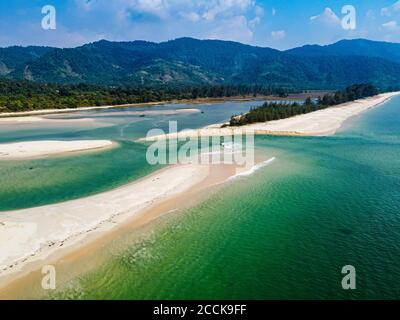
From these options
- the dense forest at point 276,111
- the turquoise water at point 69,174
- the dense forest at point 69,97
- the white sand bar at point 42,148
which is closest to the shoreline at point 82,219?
the turquoise water at point 69,174

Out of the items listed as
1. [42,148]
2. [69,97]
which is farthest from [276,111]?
[69,97]

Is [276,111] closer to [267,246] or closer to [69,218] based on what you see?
[267,246]

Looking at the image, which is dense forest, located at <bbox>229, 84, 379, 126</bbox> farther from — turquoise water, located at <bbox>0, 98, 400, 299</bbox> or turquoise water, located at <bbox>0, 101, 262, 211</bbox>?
turquoise water, located at <bbox>0, 98, 400, 299</bbox>

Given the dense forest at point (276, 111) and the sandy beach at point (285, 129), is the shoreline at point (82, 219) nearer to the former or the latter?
the sandy beach at point (285, 129)

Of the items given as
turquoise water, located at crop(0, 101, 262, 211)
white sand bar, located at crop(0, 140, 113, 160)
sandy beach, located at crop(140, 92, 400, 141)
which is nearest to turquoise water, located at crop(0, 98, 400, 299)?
turquoise water, located at crop(0, 101, 262, 211)
